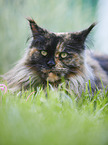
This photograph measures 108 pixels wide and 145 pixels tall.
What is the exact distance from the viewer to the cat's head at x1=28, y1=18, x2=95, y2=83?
201 centimetres

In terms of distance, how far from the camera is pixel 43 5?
4.56 m

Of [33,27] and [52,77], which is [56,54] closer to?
[52,77]

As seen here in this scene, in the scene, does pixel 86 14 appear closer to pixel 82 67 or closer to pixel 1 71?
pixel 1 71

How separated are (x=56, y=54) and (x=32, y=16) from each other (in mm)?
2596

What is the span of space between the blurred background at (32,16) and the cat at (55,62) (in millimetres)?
2036

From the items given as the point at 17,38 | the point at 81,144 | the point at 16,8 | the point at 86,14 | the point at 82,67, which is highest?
the point at 16,8

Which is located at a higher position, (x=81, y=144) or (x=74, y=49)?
(x=74, y=49)

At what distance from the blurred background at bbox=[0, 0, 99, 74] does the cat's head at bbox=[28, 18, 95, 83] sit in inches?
82.1

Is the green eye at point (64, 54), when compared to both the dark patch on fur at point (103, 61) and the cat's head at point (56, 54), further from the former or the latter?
the dark patch on fur at point (103, 61)

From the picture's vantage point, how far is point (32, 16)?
170 inches

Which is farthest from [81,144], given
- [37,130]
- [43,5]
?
[43,5]

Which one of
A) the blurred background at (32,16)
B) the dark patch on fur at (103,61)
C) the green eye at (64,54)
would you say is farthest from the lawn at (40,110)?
the dark patch on fur at (103,61)

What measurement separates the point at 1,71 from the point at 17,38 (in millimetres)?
921

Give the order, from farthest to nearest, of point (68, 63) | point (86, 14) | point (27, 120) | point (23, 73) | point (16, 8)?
point (86, 14)
point (16, 8)
point (23, 73)
point (68, 63)
point (27, 120)
